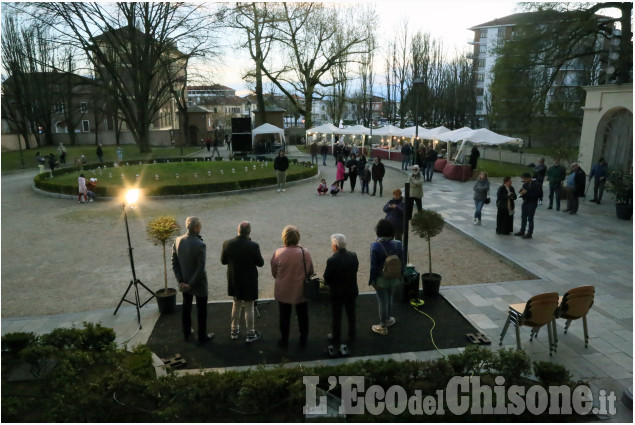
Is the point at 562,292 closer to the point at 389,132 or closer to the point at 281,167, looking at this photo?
the point at 281,167

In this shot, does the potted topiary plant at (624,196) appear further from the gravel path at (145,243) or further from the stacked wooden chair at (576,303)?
the stacked wooden chair at (576,303)

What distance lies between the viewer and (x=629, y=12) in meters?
21.0

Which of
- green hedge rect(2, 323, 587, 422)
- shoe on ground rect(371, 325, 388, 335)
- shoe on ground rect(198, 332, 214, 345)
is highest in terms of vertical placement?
green hedge rect(2, 323, 587, 422)

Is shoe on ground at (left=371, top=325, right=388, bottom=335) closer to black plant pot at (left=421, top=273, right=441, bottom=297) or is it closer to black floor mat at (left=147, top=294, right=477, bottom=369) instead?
black floor mat at (left=147, top=294, right=477, bottom=369)

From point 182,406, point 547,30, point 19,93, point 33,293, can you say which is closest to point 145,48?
point 19,93

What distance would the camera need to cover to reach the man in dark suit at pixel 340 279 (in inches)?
205

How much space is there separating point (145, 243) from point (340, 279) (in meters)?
6.84

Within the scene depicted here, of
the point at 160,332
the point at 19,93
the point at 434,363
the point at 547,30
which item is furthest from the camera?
the point at 19,93

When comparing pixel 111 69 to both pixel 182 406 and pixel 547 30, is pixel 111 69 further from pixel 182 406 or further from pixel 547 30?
pixel 182 406

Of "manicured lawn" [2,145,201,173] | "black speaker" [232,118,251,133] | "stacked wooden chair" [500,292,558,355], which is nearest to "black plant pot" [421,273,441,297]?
"stacked wooden chair" [500,292,558,355]

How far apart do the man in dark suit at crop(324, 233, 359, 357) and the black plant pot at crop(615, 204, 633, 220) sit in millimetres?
10592

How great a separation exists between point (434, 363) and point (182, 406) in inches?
99.9

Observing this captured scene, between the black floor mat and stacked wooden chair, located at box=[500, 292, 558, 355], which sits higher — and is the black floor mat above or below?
below

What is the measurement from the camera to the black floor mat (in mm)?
5363
